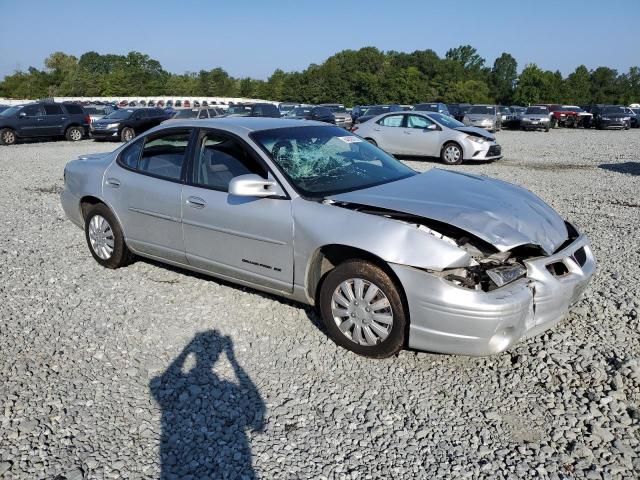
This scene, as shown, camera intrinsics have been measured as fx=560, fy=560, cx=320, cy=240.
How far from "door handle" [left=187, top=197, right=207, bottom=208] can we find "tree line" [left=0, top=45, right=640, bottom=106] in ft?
286

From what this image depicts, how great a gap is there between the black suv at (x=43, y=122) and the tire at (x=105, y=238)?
809 inches

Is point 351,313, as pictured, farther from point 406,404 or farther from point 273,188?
point 273,188

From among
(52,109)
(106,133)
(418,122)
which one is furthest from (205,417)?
(52,109)

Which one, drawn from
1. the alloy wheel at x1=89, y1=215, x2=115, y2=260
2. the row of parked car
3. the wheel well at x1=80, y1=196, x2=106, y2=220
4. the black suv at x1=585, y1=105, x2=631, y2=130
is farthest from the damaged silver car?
the black suv at x1=585, y1=105, x2=631, y2=130

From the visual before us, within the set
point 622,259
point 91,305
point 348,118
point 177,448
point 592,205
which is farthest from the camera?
point 348,118

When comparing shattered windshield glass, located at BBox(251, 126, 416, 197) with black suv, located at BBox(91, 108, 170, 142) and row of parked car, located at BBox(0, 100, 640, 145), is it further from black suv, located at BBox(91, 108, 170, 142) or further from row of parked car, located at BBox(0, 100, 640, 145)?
black suv, located at BBox(91, 108, 170, 142)

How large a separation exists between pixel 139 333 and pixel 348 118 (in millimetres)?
26083

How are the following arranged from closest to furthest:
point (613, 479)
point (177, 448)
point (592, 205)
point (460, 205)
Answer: point (613, 479) → point (177, 448) → point (460, 205) → point (592, 205)

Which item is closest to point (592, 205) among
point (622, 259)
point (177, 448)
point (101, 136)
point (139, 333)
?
point (622, 259)

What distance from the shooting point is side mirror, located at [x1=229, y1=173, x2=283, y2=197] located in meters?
4.05

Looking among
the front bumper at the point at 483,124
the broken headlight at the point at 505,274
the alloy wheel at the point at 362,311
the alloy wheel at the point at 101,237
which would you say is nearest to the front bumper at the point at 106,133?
the front bumper at the point at 483,124

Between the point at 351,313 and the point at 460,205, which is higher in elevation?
the point at 460,205

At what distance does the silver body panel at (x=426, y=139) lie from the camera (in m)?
14.7

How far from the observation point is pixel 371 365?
379cm
